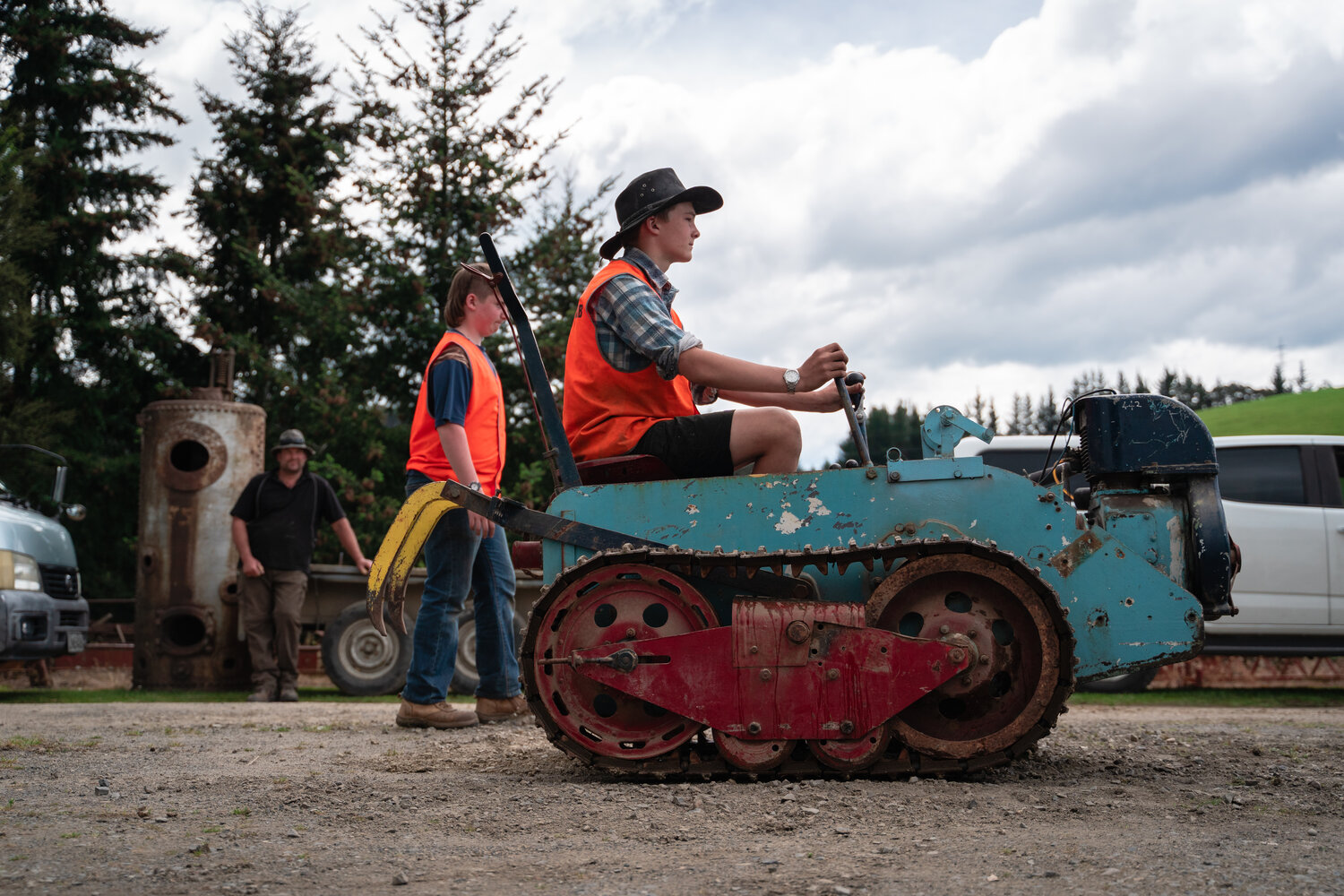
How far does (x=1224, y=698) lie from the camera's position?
28.8 feet

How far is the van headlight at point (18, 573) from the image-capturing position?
7891 millimetres

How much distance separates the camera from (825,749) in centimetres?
354

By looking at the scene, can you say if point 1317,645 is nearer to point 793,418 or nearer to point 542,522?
point 793,418

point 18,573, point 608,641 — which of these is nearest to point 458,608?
point 608,641

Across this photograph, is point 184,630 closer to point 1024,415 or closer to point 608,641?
point 608,641

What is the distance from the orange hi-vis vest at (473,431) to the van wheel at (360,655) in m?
3.78

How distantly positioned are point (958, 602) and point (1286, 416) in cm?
1885

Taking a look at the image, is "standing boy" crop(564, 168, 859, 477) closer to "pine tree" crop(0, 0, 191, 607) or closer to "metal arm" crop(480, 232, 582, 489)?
"metal arm" crop(480, 232, 582, 489)

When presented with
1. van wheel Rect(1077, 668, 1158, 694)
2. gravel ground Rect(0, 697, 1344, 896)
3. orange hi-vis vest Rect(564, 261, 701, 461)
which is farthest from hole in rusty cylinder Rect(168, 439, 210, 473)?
van wheel Rect(1077, 668, 1158, 694)

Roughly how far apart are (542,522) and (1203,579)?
2.23 metres

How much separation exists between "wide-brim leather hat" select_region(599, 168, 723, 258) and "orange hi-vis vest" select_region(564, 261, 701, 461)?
0.21m

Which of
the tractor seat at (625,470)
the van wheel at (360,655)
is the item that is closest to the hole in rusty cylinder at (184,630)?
the van wheel at (360,655)

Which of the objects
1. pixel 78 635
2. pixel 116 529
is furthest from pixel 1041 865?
pixel 116 529

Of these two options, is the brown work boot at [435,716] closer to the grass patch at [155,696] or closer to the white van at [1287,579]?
the grass patch at [155,696]
